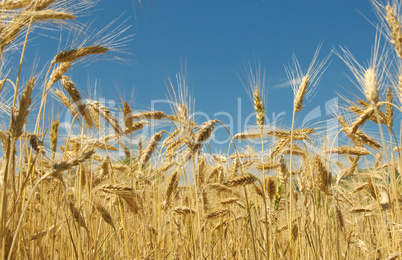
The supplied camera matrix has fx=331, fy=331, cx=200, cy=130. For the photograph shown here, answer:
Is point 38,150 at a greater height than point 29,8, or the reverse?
point 29,8

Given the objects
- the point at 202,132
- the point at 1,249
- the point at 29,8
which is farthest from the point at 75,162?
the point at 29,8

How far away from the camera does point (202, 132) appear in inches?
85.4

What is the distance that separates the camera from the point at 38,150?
1.83 meters

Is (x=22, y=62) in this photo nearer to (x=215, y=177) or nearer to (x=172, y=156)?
(x=172, y=156)

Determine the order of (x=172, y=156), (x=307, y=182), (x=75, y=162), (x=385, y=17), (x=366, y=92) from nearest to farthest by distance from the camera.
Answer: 1. (x=75, y=162)
2. (x=366, y=92)
3. (x=385, y=17)
4. (x=307, y=182)
5. (x=172, y=156)

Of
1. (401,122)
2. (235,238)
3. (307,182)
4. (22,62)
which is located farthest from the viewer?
(235,238)

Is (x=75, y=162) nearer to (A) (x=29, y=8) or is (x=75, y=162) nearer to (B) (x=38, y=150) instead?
(B) (x=38, y=150)

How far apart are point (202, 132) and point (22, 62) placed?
3.60ft

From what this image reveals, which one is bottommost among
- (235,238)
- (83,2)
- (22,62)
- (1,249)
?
(235,238)

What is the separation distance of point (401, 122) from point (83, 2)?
8.30 ft

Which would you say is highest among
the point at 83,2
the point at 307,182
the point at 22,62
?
the point at 83,2

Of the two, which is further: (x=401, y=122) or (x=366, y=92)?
(x=401, y=122)

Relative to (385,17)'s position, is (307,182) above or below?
below

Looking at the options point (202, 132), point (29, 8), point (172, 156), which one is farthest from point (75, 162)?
point (172, 156)
